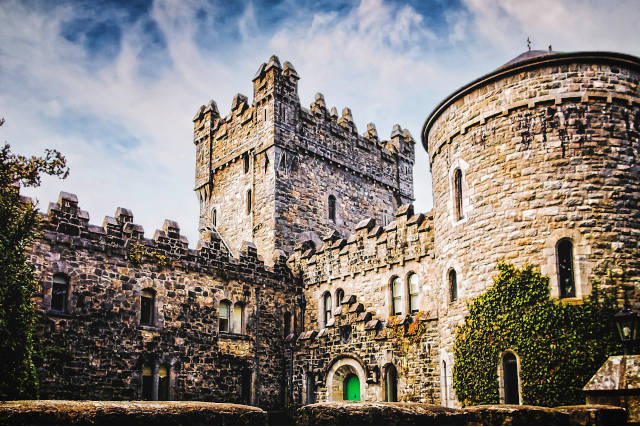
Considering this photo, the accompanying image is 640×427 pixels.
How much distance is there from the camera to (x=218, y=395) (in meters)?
22.2

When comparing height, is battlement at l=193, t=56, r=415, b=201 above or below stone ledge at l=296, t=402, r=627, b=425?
above

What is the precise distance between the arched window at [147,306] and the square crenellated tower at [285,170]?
691 cm

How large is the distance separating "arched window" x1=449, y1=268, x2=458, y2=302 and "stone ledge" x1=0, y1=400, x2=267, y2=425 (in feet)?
41.9

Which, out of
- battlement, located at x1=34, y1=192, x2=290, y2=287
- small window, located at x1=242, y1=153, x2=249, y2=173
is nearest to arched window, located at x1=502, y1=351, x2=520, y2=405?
battlement, located at x1=34, y1=192, x2=290, y2=287

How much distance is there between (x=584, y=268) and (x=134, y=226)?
47.0 feet

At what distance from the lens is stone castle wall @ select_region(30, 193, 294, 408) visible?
18969mm

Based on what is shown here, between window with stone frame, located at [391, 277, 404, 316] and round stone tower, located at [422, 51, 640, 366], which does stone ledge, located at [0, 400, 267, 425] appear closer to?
round stone tower, located at [422, 51, 640, 366]

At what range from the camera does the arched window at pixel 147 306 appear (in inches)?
835

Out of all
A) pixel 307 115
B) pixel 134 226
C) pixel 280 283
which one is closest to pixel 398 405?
pixel 134 226

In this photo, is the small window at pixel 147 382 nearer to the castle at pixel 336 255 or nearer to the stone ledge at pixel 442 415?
the castle at pixel 336 255

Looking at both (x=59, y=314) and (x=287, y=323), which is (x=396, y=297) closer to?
(x=287, y=323)

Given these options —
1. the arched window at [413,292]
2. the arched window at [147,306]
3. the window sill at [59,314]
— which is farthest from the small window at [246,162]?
the window sill at [59,314]

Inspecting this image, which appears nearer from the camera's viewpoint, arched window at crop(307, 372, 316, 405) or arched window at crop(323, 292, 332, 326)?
arched window at crop(307, 372, 316, 405)

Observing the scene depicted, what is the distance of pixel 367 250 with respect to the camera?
75.2ft
